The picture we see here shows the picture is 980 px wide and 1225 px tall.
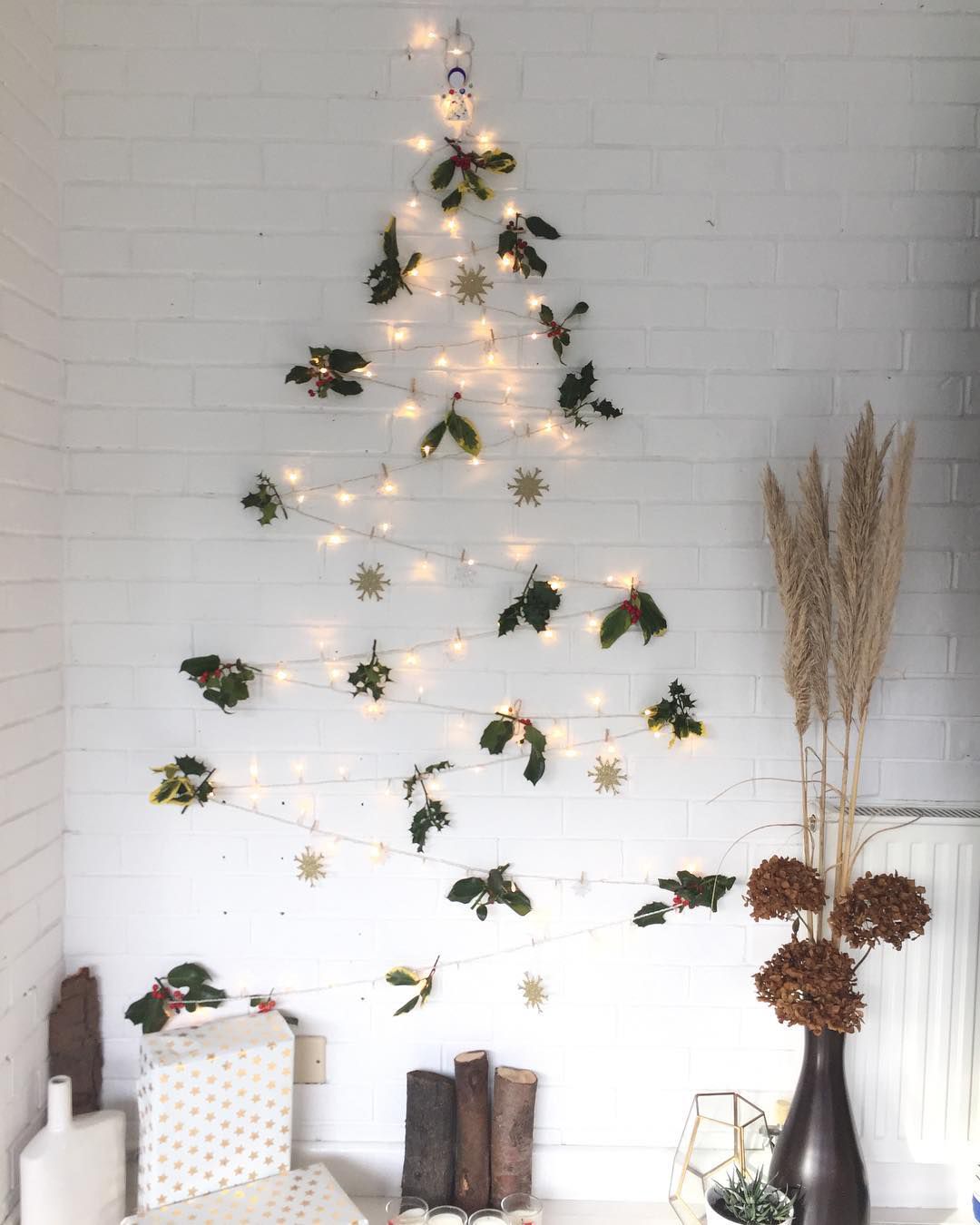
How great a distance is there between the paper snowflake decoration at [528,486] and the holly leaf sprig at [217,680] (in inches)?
25.4

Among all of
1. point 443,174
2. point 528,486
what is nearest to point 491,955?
point 528,486

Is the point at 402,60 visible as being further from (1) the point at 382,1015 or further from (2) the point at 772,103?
(1) the point at 382,1015

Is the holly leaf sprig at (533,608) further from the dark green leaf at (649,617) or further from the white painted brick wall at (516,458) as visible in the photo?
the dark green leaf at (649,617)

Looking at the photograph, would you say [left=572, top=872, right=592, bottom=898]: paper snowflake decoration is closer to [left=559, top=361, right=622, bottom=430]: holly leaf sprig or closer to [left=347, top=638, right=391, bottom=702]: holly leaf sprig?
[left=347, top=638, right=391, bottom=702]: holly leaf sprig

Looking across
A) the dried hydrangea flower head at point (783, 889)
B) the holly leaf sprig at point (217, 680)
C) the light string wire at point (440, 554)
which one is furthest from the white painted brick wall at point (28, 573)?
the dried hydrangea flower head at point (783, 889)

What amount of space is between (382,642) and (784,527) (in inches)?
31.3

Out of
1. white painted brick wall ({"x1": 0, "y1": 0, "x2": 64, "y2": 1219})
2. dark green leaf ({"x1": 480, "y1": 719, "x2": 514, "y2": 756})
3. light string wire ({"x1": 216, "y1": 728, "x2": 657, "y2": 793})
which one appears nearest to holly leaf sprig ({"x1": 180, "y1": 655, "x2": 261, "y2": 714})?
light string wire ({"x1": 216, "y1": 728, "x2": 657, "y2": 793})

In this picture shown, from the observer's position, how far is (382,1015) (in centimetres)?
191

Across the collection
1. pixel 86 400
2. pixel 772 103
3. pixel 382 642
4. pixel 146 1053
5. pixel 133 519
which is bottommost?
pixel 146 1053

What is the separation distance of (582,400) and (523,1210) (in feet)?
5.02

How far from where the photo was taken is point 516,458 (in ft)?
6.10

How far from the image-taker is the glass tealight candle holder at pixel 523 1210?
5.72 ft

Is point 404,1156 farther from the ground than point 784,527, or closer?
closer

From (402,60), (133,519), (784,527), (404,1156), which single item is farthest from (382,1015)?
(402,60)
